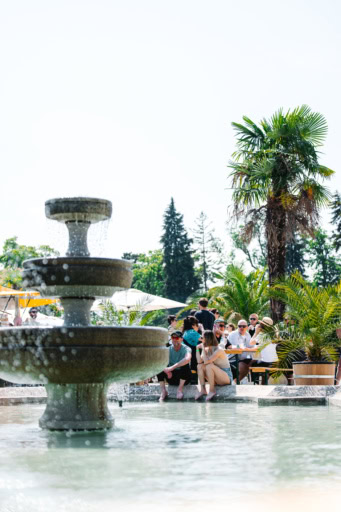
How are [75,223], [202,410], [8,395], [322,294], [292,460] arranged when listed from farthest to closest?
[322,294] < [8,395] < [202,410] < [75,223] < [292,460]

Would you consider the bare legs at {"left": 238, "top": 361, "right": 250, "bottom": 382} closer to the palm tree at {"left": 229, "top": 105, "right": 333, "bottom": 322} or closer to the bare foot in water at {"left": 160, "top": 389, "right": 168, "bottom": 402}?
the bare foot in water at {"left": 160, "top": 389, "right": 168, "bottom": 402}

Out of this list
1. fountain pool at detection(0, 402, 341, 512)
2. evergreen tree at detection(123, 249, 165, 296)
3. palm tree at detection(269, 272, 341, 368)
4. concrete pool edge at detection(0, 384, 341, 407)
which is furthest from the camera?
evergreen tree at detection(123, 249, 165, 296)

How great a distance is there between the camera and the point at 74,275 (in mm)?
7012

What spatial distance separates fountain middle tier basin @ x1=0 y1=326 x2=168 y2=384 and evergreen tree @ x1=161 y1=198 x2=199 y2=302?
60.9m

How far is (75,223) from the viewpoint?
7746 mm

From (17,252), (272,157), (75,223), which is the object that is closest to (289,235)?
(272,157)

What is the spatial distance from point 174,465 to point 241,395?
674 cm

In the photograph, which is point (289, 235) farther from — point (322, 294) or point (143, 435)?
point (143, 435)

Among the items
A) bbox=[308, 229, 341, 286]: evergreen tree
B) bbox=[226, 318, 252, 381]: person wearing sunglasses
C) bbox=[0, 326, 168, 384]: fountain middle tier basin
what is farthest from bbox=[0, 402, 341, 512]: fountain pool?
bbox=[308, 229, 341, 286]: evergreen tree

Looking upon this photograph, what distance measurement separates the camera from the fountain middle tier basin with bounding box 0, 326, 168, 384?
6.60 m

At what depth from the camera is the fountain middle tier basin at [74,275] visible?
699cm

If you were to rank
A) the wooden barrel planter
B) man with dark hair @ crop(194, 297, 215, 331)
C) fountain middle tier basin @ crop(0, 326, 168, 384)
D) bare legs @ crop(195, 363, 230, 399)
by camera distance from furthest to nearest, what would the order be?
man with dark hair @ crop(194, 297, 215, 331) < the wooden barrel planter < bare legs @ crop(195, 363, 230, 399) < fountain middle tier basin @ crop(0, 326, 168, 384)

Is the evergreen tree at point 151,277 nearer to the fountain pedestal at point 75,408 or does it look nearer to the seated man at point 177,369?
the seated man at point 177,369

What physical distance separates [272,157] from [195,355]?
13.1m
